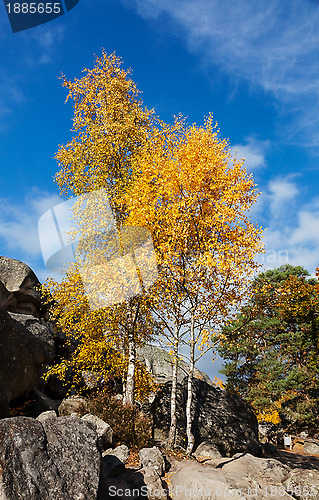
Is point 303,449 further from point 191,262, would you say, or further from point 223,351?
point 191,262

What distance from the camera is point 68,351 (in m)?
23.0

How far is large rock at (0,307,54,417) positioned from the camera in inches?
478

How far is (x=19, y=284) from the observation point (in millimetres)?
20109

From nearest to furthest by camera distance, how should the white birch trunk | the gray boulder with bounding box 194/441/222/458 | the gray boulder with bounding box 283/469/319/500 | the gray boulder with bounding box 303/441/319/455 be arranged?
the gray boulder with bounding box 283/469/319/500 → the gray boulder with bounding box 194/441/222/458 → the white birch trunk → the gray boulder with bounding box 303/441/319/455

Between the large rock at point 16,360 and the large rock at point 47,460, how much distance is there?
11.8ft

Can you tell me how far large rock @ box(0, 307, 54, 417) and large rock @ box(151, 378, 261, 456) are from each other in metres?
5.63

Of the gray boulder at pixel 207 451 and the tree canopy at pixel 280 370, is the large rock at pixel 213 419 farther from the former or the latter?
the tree canopy at pixel 280 370

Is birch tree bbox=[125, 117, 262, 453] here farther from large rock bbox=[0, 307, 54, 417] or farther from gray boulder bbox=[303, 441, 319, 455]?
gray boulder bbox=[303, 441, 319, 455]

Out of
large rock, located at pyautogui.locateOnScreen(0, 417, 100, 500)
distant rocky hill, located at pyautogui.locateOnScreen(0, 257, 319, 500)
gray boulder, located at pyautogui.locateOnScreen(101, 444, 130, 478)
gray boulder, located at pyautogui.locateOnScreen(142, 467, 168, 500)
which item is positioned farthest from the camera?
gray boulder, located at pyautogui.locateOnScreen(101, 444, 130, 478)

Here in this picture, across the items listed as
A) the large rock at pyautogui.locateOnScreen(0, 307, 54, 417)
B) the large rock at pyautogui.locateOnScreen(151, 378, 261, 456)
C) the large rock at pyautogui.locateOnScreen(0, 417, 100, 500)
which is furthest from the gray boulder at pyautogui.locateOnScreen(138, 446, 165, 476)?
the large rock at pyautogui.locateOnScreen(0, 307, 54, 417)

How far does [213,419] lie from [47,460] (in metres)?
10.8

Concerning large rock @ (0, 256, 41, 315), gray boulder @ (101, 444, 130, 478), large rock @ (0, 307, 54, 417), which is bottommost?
gray boulder @ (101, 444, 130, 478)

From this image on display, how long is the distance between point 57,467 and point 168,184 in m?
9.99

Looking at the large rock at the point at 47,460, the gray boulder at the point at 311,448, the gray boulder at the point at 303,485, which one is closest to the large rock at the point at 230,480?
the gray boulder at the point at 303,485
